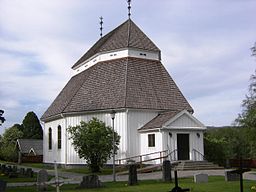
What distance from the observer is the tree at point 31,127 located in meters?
90.4

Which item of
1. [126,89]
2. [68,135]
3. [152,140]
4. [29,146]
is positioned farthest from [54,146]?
[29,146]

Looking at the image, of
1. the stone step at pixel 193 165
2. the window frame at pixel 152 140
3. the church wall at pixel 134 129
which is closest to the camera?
the stone step at pixel 193 165

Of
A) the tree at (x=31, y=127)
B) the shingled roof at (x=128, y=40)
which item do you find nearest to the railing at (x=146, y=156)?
the shingled roof at (x=128, y=40)

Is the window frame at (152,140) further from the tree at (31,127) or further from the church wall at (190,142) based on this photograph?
the tree at (31,127)

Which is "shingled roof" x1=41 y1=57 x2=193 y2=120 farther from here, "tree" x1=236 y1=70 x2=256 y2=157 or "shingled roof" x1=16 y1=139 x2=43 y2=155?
"shingled roof" x1=16 y1=139 x2=43 y2=155

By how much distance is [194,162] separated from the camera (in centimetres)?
3719

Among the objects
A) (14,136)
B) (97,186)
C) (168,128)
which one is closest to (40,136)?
(14,136)

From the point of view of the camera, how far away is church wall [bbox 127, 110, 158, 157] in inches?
1550

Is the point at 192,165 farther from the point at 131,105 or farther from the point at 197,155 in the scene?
the point at 131,105

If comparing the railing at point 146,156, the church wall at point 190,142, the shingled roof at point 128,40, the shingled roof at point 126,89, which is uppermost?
Answer: the shingled roof at point 128,40

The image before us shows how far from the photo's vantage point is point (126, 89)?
4084 cm

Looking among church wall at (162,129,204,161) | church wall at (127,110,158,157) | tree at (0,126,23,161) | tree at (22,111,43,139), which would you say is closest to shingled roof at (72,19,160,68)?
church wall at (127,110,158,157)

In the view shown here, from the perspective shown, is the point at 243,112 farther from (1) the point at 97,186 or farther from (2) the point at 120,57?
(1) the point at 97,186

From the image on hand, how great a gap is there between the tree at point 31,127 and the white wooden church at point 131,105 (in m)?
41.9
